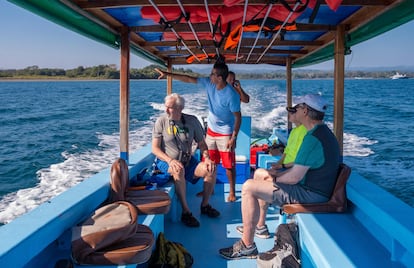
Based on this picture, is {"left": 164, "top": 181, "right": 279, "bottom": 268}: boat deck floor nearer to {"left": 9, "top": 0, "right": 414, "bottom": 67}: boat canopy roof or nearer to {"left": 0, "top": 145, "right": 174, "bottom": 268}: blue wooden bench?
{"left": 0, "top": 145, "right": 174, "bottom": 268}: blue wooden bench

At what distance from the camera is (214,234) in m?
3.26

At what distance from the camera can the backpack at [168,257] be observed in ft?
8.03

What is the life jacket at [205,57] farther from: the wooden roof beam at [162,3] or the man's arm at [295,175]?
the man's arm at [295,175]

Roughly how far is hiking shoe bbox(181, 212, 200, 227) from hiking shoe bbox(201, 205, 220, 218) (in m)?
0.26

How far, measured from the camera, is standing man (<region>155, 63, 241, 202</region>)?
3.83 m

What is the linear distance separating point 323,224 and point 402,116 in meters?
21.5

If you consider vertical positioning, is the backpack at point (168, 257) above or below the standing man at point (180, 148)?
below

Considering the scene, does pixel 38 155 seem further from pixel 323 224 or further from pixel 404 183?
pixel 323 224

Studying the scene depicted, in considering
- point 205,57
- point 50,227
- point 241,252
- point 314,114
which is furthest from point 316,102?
point 205,57

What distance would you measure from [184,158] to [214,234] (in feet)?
2.39

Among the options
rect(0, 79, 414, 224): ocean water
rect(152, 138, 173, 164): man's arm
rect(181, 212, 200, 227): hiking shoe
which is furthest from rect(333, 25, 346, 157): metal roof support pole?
rect(0, 79, 414, 224): ocean water

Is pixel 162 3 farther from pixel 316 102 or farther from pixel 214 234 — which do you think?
pixel 214 234

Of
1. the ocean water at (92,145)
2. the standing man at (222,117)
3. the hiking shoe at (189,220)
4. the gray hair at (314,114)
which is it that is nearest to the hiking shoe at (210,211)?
the hiking shoe at (189,220)

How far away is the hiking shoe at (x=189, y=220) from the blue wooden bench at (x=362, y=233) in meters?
1.11
